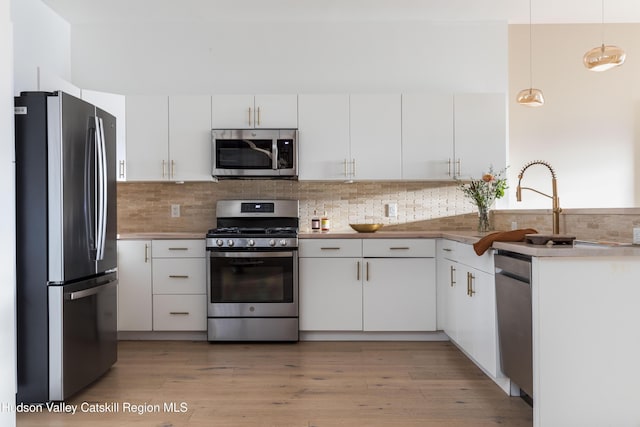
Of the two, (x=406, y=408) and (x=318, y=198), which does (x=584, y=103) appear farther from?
(x=406, y=408)

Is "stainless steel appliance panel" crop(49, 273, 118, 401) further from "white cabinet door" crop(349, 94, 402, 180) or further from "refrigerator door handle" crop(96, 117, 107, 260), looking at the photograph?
"white cabinet door" crop(349, 94, 402, 180)

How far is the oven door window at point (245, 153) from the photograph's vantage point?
3.94 m

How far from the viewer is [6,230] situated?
1911mm

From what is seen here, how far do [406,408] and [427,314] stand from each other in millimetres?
1390

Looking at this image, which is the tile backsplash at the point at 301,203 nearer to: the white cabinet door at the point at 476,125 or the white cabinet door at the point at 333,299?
the white cabinet door at the point at 476,125

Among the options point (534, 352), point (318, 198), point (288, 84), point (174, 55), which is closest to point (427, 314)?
point (318, 198)

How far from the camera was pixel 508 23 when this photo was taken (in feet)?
14.2

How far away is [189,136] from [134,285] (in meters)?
1.28

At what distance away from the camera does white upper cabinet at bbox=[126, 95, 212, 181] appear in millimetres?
3994

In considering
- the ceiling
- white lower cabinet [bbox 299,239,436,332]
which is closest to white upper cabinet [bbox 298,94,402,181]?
white lower cabinet [bbox 299,239,436,332]

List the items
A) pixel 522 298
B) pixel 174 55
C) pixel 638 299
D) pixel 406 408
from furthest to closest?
1. pixel 174 55
2. pixel 406 408
3. pixel 522 298
4. pixel 638 299

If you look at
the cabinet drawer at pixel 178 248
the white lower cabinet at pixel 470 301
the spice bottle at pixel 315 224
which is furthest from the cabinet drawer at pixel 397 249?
the cabinet drawer at pixel 178 248

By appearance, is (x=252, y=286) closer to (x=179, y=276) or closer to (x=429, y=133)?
(x=179, y=276)

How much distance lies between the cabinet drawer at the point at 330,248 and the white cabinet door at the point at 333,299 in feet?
0.16
